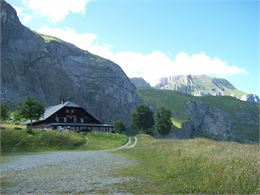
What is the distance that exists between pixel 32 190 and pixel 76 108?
122 metres

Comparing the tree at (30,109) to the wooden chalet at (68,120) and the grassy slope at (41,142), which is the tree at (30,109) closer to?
the wooden chalet at (68,120)

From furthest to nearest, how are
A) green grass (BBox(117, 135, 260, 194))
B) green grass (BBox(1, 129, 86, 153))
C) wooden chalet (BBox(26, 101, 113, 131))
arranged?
1. wooden chalet (BBox(26, 101, 113, 131))
2. green grass (BBox(1, 129, 86, 153))
3. green grass (BBox(117, 135, 260, 194))

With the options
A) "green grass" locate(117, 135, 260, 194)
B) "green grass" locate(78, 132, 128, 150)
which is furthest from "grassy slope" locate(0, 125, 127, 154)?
"green grass" locate(117, 135, 260, 194)

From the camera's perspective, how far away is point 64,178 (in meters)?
24.6

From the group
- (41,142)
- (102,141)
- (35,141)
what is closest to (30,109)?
(102,141)

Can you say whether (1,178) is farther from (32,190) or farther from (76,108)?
(76,108)

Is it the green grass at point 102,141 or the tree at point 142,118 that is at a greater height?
the tree at point 142,118

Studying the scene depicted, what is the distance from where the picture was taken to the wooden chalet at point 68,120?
433ft

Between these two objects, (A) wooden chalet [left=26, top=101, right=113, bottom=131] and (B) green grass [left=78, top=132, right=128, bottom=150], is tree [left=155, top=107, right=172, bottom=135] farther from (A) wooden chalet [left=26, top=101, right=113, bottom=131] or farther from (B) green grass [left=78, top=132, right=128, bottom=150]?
(B) green grass [left=78, top=132, right=128, bottom=150]

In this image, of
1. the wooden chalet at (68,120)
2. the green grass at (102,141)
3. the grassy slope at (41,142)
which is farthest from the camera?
the wooden chalet at (68,120)

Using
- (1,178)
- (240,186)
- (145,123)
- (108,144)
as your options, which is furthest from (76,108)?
(240,186)

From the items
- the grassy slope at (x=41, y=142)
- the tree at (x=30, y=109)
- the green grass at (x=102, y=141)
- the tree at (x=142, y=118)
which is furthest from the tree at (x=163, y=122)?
the grassy slope at (x=41, y=142)

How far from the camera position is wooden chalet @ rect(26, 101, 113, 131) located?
131875 millimetres

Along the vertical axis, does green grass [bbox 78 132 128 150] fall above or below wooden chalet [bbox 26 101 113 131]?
below
